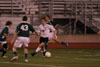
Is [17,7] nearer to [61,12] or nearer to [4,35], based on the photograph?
[61,12]

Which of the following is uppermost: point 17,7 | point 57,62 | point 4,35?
point 17,7

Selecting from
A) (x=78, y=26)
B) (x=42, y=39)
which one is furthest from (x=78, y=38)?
(x=42, y=39)

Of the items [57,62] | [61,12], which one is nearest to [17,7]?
[61,12]

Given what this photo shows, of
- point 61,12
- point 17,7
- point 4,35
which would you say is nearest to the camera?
point 4,35

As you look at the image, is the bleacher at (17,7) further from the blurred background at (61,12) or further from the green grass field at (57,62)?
the green grass field at (57,62)

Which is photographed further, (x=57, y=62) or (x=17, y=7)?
(x=17, y=7)

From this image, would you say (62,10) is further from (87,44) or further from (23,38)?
(23,38)

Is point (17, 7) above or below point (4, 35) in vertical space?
above

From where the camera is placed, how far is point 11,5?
100.0 ft

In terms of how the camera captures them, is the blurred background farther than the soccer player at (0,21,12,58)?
Yes

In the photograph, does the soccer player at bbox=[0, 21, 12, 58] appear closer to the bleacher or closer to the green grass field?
the green grass field

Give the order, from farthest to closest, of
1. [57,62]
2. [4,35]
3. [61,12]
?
[61,12]
[4,35]
[57,62]

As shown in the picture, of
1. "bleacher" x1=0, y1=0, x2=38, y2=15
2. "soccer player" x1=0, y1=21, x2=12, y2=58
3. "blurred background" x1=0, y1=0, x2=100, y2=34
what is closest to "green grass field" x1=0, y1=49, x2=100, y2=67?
"soccer player" x1=0, y1=21, x2=12, y2=58

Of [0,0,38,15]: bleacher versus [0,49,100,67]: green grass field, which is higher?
[0,0,38,15]: bleacher
